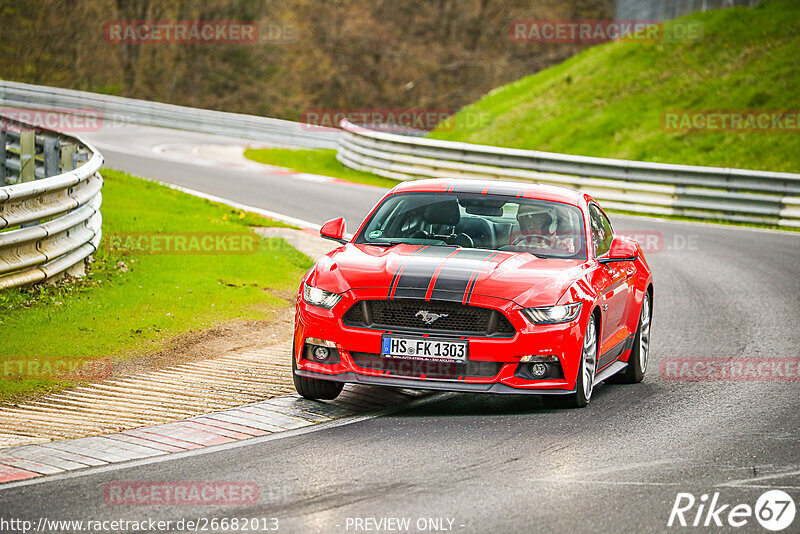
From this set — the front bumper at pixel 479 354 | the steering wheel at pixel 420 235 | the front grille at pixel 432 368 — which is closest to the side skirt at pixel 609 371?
the front bumper at pixel 479 354

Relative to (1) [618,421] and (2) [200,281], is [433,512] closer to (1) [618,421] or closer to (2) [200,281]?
(1) [618,421]

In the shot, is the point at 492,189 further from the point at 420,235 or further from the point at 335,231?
the point at 335,231

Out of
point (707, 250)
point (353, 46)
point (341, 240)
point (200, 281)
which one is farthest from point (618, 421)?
point (353, 46)

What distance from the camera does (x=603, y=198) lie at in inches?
976

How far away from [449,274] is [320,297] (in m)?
0.94

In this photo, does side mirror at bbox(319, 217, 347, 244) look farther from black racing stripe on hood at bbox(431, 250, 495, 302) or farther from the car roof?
black racing stripe on hood at bbox(431, 250, 495, 302)

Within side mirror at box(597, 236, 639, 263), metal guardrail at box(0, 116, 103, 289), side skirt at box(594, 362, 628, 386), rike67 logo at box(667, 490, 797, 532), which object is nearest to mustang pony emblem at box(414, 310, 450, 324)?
side skirt at box(594, 362, 628, 386)

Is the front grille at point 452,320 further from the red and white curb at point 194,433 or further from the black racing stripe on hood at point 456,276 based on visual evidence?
the red and white curb at point 194,433

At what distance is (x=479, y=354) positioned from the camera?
7648 millimetres

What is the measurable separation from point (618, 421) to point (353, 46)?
53.1 m

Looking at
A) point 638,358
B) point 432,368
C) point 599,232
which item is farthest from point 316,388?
point 638,358

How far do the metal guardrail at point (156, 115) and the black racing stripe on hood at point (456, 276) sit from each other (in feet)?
93.9

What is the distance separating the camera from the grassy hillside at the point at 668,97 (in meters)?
28.5

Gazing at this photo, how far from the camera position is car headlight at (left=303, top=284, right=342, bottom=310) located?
7.93 meters
